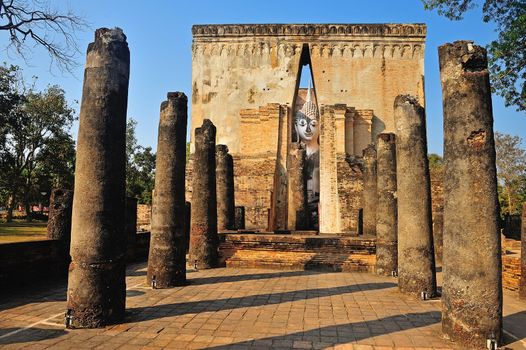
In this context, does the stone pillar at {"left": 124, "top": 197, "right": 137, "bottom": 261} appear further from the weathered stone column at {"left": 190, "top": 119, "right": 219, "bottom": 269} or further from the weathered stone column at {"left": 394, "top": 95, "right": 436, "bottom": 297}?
the weathered stone column at {"left": 394, "top": 95, "right": 436, "bottom": 297}

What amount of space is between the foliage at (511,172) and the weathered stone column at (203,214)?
87.6ft

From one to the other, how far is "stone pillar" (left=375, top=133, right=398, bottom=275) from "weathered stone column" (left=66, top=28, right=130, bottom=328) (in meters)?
6.27

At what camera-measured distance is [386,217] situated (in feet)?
31.7

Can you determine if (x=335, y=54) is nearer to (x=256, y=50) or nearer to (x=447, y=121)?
(x=256, y=50)

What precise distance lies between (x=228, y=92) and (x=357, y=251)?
16331 mm

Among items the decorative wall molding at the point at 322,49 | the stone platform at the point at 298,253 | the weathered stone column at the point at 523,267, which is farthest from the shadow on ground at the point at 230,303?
the decorative wall molding at the point at 322,49

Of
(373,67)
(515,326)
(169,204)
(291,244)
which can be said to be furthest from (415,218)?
(373,67)

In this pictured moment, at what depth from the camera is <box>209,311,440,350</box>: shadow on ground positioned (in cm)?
454

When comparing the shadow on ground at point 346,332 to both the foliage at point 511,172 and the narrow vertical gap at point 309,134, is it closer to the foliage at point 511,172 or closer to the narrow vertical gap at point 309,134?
the narrow vertical gap at point 309,134

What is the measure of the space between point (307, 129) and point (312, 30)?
8.69 meters

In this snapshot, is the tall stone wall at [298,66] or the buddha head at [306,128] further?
the buddha head at [306,128]

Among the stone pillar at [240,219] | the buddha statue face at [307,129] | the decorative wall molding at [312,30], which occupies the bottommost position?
the stone pillar at [240,219]

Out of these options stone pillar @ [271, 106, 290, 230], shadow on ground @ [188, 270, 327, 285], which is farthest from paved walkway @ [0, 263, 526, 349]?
stone pillar @ [271, 106, 290, 230]

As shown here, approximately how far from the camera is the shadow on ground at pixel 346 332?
14.9 ft
